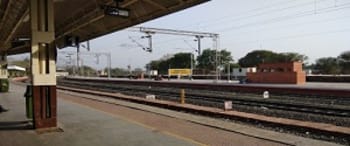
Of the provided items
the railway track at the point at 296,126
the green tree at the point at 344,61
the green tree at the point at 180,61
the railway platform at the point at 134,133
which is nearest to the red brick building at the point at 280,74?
the railway track at the point at 296,126

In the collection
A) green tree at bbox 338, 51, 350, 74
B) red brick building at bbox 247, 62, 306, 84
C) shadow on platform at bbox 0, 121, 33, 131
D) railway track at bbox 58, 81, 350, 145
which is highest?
green tree at bbox 338, 51, 350, 74

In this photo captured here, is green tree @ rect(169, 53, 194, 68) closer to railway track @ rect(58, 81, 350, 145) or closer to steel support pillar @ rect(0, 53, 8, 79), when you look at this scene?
steel support pillar @ rect(0, 53, 8, 79)

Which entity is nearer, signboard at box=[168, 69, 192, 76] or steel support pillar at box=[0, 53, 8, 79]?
steel support pillar at box=[0, 53, 8, 79]

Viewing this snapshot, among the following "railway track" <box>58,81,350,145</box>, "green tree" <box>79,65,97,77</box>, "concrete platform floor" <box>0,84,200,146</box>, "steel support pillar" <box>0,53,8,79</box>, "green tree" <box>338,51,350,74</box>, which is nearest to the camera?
"concrete platform floor" <box>0,84,200,146</box>

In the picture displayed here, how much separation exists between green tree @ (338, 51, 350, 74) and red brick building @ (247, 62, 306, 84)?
124ft

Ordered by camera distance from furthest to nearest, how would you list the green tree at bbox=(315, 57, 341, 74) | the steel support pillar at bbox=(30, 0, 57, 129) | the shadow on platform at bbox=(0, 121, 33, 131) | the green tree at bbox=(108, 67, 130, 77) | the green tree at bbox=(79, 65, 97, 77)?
1. the green tree at bbox=(108, 67, 130, 77)
2. the green tree at bbox=(79, 65, 97, 77)
3. the green tree at bbox=(315, 57, 341, 74)
4. the shadow on platform at bbox=(0, 121, 33, 131)
5. the steel support pillar at bbox=(30, 0, 57, 129)

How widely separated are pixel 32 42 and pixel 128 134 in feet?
12.1

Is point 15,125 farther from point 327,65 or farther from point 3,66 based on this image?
point 327,65

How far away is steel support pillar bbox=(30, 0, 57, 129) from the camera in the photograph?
1105 centimetres

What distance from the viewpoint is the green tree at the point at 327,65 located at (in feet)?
269

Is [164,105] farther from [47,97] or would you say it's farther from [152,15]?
[47,97]

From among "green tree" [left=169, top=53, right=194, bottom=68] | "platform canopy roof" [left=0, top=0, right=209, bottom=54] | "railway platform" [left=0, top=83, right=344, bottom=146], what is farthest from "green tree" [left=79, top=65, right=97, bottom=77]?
"railway platform" [left=0, top=83, right=344, bottom=146]

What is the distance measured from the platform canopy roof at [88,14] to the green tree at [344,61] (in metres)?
72.4

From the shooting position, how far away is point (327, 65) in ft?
287
